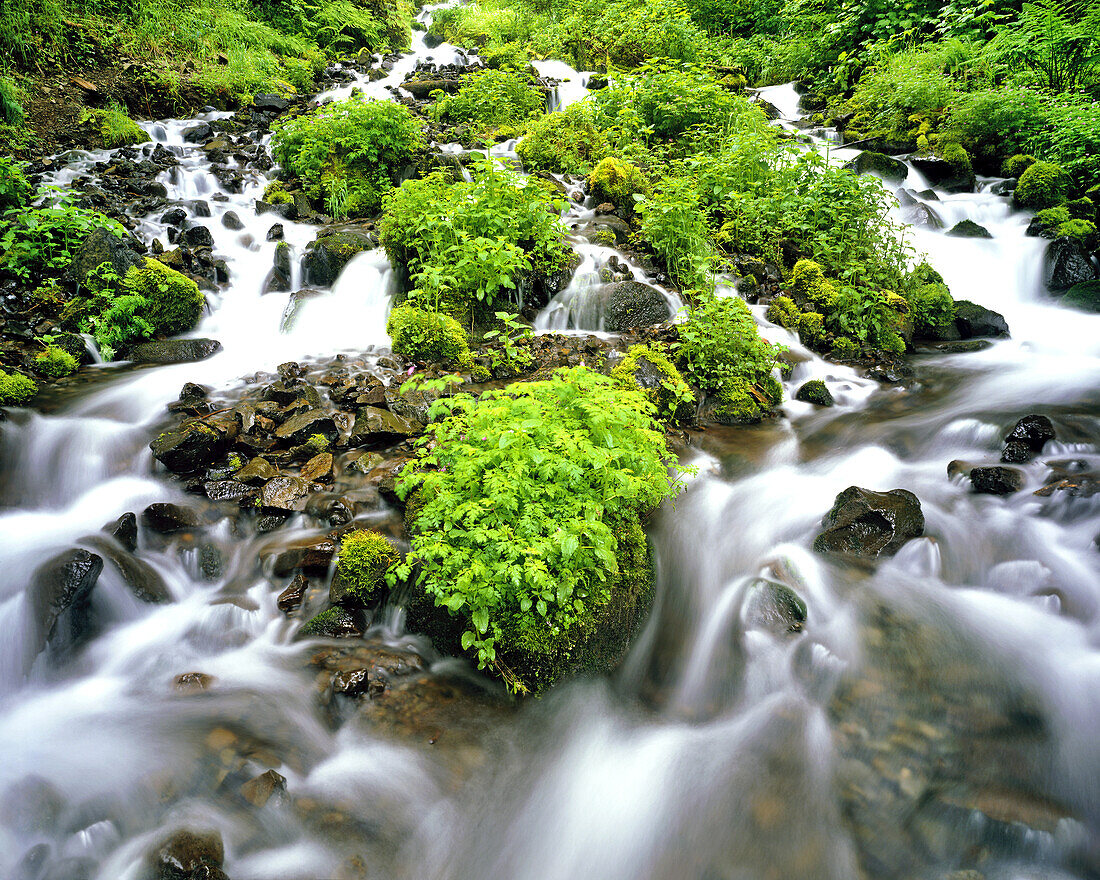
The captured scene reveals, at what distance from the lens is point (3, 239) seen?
7844 millimetres

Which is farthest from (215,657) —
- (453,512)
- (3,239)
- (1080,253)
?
(1080,253)

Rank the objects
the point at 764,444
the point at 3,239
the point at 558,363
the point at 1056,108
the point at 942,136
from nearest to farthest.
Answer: the point at 764,444 → the point at 558,363 → the point at 3,239 → the point at 1056,108 → the point at 942,136

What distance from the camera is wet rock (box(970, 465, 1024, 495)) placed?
5066 mm

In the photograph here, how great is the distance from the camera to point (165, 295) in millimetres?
7680

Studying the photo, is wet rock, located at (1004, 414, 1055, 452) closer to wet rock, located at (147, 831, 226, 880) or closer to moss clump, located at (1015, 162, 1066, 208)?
moss clump, located at (1015, 162, 1066, 208)

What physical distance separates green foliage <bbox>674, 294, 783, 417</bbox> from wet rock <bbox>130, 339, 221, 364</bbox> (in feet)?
19.3

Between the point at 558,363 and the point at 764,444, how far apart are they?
8.08ft

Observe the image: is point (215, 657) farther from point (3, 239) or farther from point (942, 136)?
point (942, 136)

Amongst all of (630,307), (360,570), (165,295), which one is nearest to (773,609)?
(360,570)

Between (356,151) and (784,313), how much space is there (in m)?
7.76

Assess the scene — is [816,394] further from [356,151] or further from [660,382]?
[356,151]

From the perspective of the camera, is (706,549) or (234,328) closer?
(706,549)

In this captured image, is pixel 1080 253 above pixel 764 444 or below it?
above

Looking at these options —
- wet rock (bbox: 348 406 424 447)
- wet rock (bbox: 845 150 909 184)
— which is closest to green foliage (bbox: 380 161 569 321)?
wet rock (bbox: 348 406 424 447)
